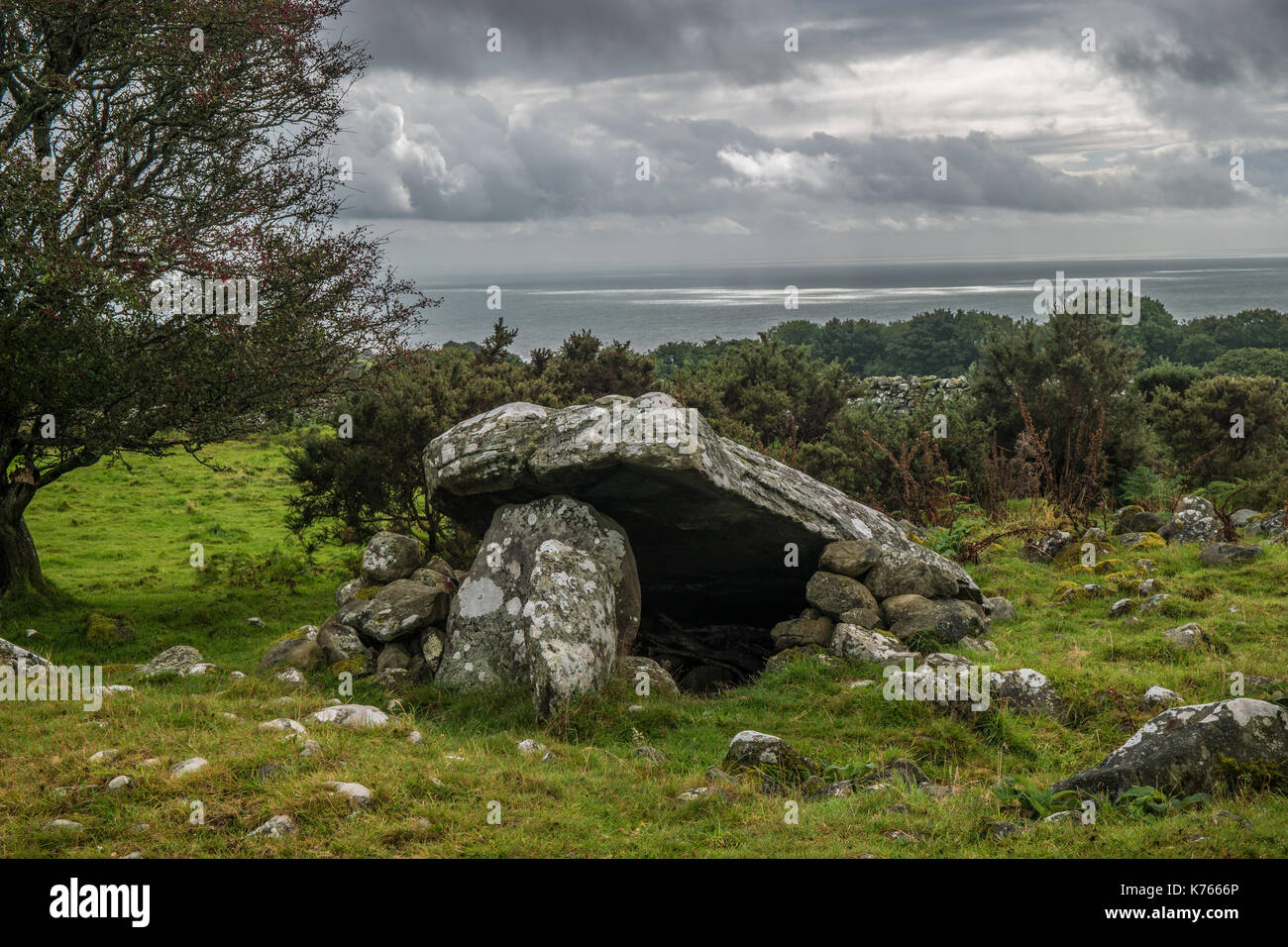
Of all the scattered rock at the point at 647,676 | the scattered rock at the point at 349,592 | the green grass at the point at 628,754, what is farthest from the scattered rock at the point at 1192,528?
the scattered rock at the point at 349,592

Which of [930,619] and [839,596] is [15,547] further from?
[930,619]

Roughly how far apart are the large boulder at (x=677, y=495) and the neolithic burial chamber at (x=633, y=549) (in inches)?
Result: 0.9

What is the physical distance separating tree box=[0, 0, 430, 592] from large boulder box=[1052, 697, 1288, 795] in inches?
488

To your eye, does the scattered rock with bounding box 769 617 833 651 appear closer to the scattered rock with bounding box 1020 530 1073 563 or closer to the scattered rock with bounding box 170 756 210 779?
the scattered rock with bounding box 1020 530 1073 563

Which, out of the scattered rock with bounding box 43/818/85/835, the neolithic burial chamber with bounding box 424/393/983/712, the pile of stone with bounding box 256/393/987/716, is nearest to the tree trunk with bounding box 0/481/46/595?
the pile of stone with bounding box 256/393/987/716

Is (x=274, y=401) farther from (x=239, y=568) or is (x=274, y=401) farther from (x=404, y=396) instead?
(x=239, y=568)

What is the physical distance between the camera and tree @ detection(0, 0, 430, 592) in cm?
1297

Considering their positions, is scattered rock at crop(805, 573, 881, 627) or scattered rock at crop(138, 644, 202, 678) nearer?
scattered rock at crop(138, 644, 202, 678)

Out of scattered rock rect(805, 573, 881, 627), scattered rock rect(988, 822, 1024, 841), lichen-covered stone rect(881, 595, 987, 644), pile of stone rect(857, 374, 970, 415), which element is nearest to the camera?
scattered rock rect(988, 822, 1024, 841)

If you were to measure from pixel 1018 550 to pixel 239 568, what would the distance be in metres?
13.7

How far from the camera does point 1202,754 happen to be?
6.06 m
